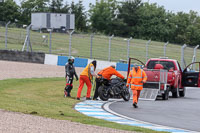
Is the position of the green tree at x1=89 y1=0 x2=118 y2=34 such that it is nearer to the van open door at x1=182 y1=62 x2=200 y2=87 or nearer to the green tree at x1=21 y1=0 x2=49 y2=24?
the green tree at x1=21 y1=0 x2=49 y2=24

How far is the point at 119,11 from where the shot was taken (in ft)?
368

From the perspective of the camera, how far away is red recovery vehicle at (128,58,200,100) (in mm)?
21281

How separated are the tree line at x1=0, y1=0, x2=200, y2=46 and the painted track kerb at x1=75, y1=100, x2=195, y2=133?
78.4m

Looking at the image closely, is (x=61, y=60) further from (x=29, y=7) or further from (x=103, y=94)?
(x=29, y=7)

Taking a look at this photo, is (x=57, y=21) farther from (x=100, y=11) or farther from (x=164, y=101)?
(x=164, y=101)

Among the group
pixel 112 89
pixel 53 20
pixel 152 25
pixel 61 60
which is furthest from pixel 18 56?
pixel 152 25

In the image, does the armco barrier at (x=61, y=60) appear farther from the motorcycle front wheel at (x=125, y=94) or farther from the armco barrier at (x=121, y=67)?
the motorcycle front wheel at (x=125, y=94)

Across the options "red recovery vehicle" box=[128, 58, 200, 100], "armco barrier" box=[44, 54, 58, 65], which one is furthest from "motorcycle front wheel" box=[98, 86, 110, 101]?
"armco barrier" box=[44, 54, 58, 65]

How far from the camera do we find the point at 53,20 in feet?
225

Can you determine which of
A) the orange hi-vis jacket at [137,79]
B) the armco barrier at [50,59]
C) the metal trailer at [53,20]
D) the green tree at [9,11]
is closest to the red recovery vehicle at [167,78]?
the orange hi-vis jacket at [137,79]

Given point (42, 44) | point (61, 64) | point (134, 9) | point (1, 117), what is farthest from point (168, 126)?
point (134, 9)

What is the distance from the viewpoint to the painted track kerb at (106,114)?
40.6 ft

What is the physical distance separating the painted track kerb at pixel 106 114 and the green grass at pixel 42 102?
352mm

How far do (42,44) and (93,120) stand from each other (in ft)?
77.8
